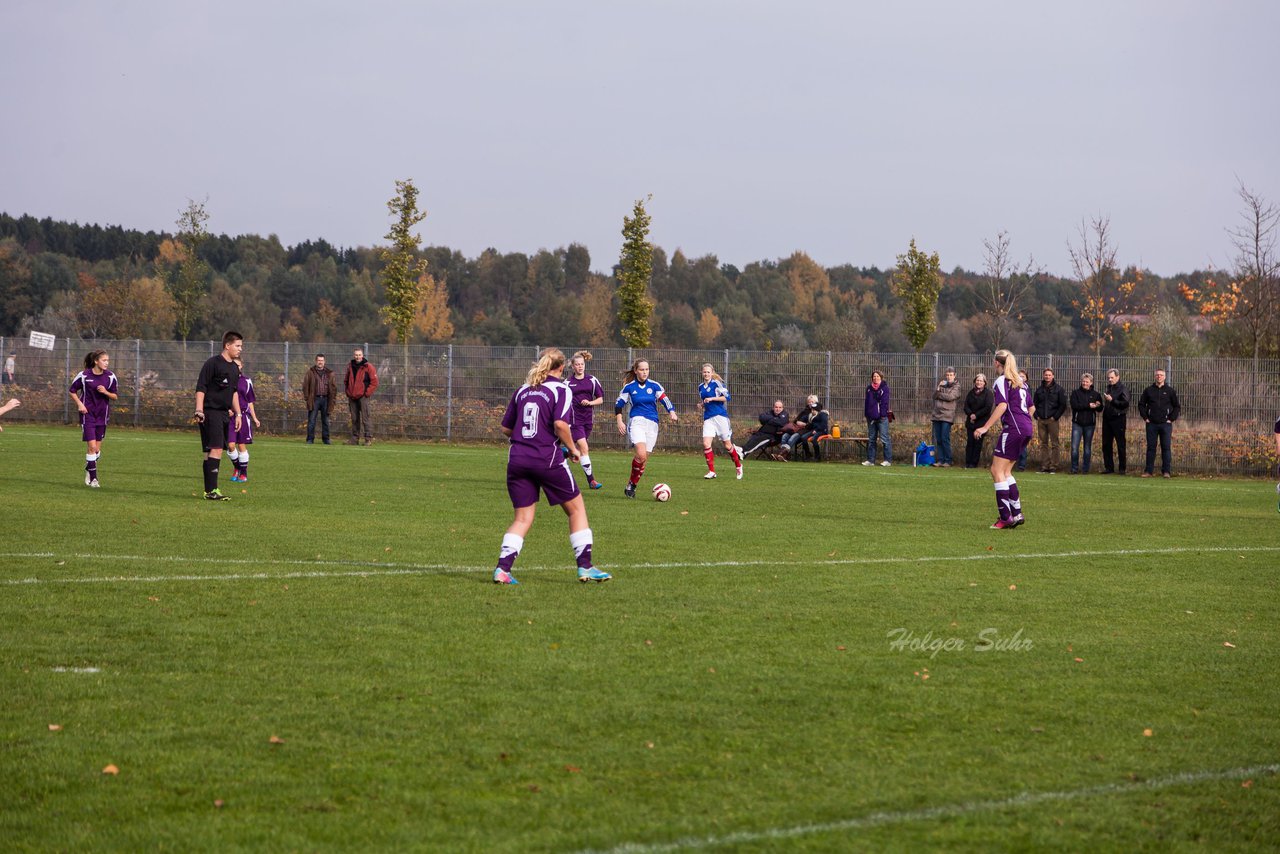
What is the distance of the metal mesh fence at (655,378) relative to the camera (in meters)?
29.1

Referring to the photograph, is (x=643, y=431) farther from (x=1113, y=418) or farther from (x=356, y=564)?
(x=1113, y=418)

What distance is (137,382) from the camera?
39406 millimetres

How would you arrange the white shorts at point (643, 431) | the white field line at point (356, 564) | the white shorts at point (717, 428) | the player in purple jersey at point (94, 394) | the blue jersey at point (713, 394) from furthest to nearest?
the white shorts at point (717, 428) → the blue jersey at point (713, 394) → the white shorts at point (643, 431) → the player in purple jersey at point (94, 394) → the white field line at point (356, 564)

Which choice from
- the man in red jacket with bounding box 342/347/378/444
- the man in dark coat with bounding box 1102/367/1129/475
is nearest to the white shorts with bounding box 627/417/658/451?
the man in dark coat with bounding box 1102/367/1129/475

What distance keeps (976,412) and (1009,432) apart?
13.8 m

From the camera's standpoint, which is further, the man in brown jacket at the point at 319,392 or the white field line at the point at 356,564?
the man in brown jacket at the point at 319,392

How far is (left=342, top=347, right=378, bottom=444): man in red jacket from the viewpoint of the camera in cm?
3272

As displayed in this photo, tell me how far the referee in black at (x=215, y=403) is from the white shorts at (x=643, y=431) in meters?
5.98

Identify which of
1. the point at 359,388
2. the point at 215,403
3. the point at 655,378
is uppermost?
the point at 655,378

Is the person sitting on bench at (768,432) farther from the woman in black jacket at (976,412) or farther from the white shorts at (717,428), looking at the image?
the white shorts at (717,428)

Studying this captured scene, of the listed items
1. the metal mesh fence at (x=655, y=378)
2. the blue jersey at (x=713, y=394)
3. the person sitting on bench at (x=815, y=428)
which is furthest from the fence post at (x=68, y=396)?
the blue jersey at (x=713, y=394)

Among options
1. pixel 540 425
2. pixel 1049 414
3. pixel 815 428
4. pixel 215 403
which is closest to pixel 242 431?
pixel 215 403

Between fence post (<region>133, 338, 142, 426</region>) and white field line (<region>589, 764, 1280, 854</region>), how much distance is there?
1491 inches

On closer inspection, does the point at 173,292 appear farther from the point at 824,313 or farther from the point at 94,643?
the point at 824,313
